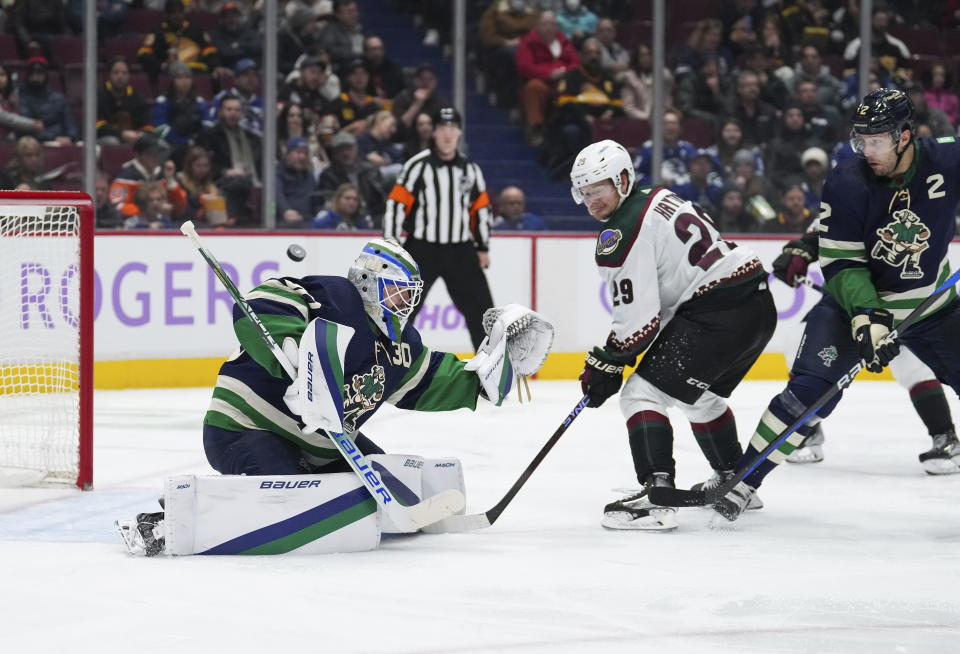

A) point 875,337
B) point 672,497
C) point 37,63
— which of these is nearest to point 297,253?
point 672,497

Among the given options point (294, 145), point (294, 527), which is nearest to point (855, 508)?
point (294, 527)

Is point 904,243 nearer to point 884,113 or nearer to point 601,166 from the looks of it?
point 884,113

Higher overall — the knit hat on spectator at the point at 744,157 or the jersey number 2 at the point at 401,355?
the knit hat on spectator at the point at 744,157

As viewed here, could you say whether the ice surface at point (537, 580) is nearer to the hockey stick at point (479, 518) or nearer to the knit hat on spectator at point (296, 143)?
the hockey stick at point (479, 518)

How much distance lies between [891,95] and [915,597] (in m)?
1.31

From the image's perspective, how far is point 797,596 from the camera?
2779 mm

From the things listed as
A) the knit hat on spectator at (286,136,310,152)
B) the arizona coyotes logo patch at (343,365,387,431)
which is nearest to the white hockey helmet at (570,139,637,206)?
the arizona coyotes logo patch at (343,365,387,431)

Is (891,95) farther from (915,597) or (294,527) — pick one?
(294,527)

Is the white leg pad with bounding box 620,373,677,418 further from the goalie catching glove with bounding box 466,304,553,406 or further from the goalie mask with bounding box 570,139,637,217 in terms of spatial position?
the goalie mask with bounding box 570,139,637,217

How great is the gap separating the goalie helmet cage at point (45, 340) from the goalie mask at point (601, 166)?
5.12ft

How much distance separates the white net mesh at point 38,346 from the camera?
4.14m

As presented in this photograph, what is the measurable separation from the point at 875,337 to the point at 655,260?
589 millimetres

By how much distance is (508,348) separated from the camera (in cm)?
344

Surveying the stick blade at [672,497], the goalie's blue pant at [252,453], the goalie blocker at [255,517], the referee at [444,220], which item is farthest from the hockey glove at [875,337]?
the referee at [444,220]
